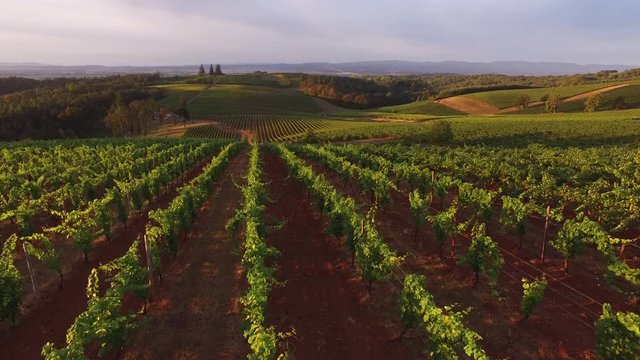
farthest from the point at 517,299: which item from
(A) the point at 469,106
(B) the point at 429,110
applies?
(A) the point at 469,106

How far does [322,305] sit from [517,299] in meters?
7.35

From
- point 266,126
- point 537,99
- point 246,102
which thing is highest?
point 537,99

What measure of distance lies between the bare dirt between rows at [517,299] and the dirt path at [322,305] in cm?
291

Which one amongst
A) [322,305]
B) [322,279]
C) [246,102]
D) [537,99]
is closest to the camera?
[322,305]

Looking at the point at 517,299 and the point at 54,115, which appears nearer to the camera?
the point at 517,299

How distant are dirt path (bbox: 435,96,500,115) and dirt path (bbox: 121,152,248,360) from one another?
4639 inches

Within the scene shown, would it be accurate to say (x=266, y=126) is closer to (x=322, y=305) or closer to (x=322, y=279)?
(x=322, y=279)

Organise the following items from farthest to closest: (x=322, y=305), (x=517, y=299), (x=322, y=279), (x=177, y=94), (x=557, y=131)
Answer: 1. (x=177, y=94)
2. (x=557, y=131)
3. (x=322, y=279)
4. (x=517, y=299)
5. (x=322, y=305)

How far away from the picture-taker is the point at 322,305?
14.7 metres

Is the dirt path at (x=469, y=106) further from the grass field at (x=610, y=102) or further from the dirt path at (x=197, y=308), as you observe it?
the dirt path at (x=197, y=308)

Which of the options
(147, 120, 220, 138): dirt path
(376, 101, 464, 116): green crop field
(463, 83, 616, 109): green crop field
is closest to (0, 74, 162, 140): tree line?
(147, 120, 220, 138): dirt path

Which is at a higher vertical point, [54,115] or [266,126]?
[54,115]

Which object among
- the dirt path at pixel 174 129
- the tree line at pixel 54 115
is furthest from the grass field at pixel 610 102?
the tree line at pixel 54 115

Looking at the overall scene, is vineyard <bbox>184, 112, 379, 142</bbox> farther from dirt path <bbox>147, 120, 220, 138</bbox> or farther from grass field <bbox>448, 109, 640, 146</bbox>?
grass field <bbox>448, 109, 640, 146</bbox>
